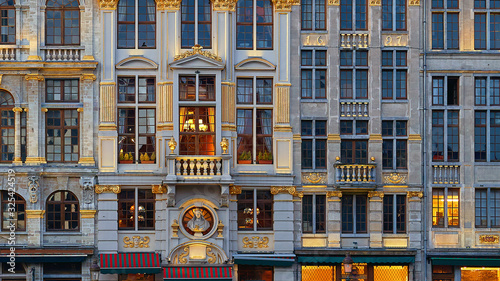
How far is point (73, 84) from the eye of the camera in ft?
129

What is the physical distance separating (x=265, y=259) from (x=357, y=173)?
6.13 metres

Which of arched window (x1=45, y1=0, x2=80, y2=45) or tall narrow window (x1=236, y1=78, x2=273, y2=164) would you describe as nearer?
arched window (x1=45, y1=0, x2=80, y2=45)

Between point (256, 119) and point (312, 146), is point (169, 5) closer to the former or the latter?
point (256, 119)

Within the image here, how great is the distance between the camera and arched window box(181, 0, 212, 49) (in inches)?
1558

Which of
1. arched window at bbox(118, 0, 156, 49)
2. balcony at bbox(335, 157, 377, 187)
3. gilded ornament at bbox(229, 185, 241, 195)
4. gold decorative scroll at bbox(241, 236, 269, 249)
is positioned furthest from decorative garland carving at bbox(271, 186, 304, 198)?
arched window at bbox(118, 0, 156, 49)

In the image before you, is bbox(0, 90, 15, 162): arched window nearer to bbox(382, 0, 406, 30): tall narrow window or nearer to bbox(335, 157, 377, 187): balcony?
bbox(335, 157, 377, 187): balcony

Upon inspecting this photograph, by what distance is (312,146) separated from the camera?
39844 mm

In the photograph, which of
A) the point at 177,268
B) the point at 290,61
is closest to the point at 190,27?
the point at 290,61

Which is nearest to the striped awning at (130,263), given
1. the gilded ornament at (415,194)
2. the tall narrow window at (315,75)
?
the tall narrow window at (315,75)

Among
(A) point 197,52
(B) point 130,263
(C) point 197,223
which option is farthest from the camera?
(A) point 197,52

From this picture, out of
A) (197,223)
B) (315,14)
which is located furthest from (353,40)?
(197,223)

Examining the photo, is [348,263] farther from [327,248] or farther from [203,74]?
[203,74]

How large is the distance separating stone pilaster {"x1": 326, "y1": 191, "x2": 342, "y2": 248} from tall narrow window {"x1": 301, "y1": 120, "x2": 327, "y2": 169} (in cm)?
152

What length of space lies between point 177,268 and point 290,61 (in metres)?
11.4
